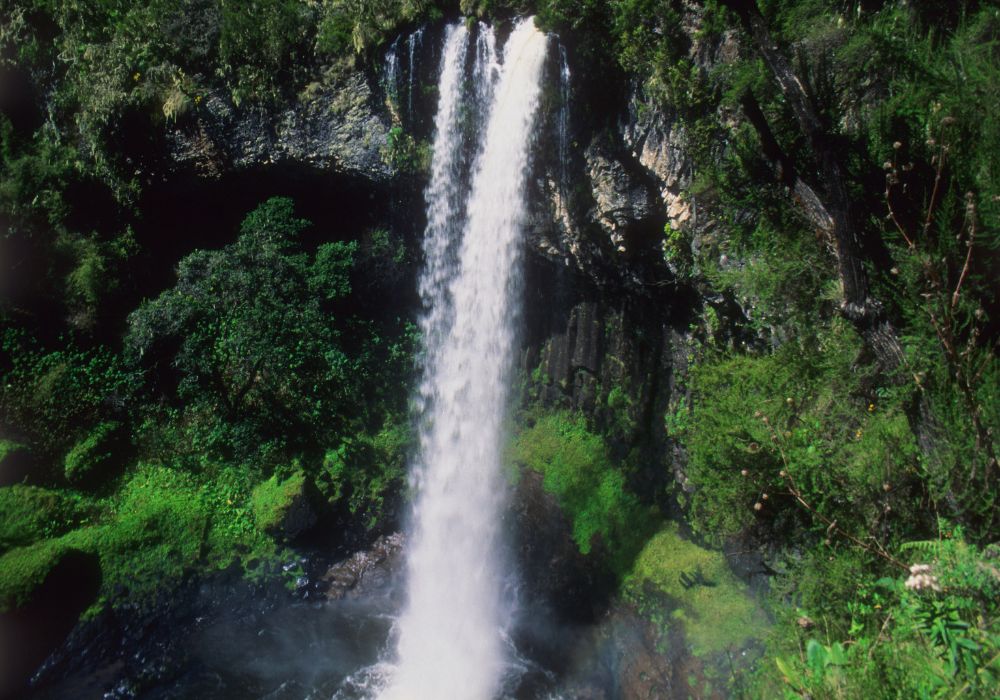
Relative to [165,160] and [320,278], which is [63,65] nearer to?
[165,160]

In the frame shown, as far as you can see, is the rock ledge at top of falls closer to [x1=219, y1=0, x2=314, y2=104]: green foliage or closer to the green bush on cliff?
[x1=219, y1=0, x2=314, y2=104]: green foliage

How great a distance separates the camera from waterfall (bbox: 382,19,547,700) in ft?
26.3

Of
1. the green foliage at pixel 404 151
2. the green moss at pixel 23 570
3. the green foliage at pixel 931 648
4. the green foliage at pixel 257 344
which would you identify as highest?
the green foliage at pixel 404 151

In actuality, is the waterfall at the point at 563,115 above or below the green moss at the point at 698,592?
above

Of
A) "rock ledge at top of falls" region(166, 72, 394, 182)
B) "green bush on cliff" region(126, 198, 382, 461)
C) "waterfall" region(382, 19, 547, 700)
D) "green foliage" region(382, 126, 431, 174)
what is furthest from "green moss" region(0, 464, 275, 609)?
"green foliage" region(382, 126, 431, 174)

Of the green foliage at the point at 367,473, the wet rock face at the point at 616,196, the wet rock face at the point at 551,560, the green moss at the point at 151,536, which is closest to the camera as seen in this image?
the wet rock face at the point at 616,196

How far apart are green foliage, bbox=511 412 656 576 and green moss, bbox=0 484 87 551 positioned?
629 cm

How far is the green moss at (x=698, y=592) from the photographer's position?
239 inches

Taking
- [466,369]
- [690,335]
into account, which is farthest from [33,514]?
[690,335]

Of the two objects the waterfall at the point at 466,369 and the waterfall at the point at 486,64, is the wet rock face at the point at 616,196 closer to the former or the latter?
the waterfall at the point at 466,369

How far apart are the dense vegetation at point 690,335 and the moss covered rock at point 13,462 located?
0.04 m

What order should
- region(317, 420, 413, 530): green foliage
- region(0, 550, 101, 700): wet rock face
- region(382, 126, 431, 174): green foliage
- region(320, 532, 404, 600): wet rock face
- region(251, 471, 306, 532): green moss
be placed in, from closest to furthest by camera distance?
region(0, 550, 101, 700): wet rock face < region(320, 532, 404, 600): wet rock face < region(251, 471, 306, 532): green moss < region(317, 420, 413, 530): green foliage < region(382, 126, 431, 174): green foliage

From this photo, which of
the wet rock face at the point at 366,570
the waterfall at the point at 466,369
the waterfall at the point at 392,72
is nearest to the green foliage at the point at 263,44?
the waterfall at the point at 392,72

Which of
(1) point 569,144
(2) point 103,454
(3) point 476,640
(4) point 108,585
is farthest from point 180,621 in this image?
(1) point 569,144
